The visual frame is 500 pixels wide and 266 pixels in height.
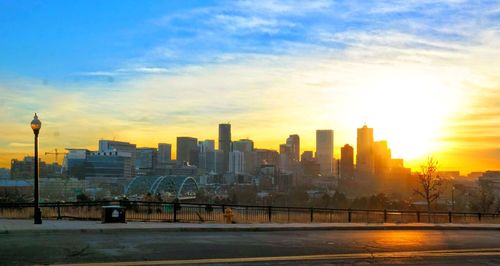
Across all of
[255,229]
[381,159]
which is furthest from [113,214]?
[381,159]

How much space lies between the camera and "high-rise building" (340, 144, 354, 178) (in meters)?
94.2

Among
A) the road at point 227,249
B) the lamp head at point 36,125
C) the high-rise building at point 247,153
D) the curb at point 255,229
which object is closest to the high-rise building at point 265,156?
the high-rise building at point 247,153

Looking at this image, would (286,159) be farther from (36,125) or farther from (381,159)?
(36,125)

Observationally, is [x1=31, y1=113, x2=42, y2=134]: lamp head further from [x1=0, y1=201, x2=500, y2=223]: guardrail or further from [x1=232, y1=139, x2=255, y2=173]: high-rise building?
[x1=232, y1=139, x2=255, y2=173]: high-rise building

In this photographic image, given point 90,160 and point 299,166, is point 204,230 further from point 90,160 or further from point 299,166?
point 299,166

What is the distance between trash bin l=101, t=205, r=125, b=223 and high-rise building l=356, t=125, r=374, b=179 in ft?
234

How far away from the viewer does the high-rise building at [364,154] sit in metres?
91.6

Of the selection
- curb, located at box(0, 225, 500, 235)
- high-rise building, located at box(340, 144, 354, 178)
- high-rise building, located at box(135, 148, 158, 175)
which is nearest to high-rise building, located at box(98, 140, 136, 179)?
high-rise building, located at box(135, 148, 158, 175)

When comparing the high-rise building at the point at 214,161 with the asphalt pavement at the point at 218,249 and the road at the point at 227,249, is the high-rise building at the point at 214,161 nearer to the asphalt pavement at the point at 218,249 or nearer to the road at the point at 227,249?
the asphalt pavement at the point at 218,249

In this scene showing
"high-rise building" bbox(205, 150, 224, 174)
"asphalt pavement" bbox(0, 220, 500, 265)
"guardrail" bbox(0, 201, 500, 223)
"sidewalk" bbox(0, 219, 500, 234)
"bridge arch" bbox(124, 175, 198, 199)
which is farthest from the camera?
"high-rise building" bbox(205, 150, 224, 174)

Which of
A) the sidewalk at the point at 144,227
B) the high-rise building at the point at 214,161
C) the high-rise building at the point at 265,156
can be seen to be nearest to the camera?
the sidewalk at the point at 144,227

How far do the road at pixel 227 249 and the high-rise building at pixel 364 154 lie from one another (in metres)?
72.1

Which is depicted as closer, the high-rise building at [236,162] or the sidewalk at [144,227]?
the sidewalk at [144,227]

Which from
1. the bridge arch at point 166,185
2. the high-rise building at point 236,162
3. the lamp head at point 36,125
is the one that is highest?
the lamp head at point 36,125
